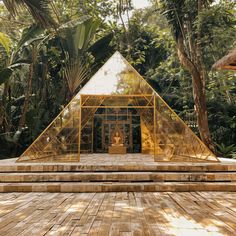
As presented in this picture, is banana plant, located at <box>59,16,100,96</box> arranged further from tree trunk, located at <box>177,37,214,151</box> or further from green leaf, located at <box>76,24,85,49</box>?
tree trunk, located at <box>177,37,214,151</box>

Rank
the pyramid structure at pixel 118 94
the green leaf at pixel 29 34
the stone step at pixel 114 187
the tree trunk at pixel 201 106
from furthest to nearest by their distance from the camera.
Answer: the green leaf at pixel 29 34 < the tree trunk at pixel 201 106 < the pyramid structure at pixel 118 94 < the stone step at pixel 114 187

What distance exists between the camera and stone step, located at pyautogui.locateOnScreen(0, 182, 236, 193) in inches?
207

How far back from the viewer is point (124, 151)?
424 inches

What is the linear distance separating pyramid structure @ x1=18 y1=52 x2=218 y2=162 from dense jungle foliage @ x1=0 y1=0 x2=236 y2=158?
287 cm

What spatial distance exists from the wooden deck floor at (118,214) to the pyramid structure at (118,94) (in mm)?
1834

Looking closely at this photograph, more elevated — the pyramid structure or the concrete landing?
the pyramid structure

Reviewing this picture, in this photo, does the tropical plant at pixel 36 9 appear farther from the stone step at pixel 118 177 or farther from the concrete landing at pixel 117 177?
the stone step at pixel 118 177

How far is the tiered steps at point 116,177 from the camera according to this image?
5.28m

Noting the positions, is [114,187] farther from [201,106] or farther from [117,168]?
[201,106]

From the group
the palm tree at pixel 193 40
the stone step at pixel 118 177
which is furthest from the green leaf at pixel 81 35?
the stone step at pixel 118 177

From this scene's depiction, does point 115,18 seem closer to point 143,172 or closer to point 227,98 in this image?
point 227,98

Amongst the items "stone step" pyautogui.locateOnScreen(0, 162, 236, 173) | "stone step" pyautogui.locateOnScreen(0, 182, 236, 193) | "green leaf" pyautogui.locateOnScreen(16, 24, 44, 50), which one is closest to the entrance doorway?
"green leaf" pyautogui.locateOnScreen(16, 24, 44, 50)

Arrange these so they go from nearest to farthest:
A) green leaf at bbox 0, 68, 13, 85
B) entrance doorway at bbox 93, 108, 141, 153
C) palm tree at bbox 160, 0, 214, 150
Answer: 1. green leaf at bbox 0, 68, 13, 85
2. palm tree at bbox 160, 0, 214, 150
3. entrance doorway at bbox 93, 108, 141, 153

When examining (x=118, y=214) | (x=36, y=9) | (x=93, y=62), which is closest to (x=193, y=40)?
(x=93, y=62)
